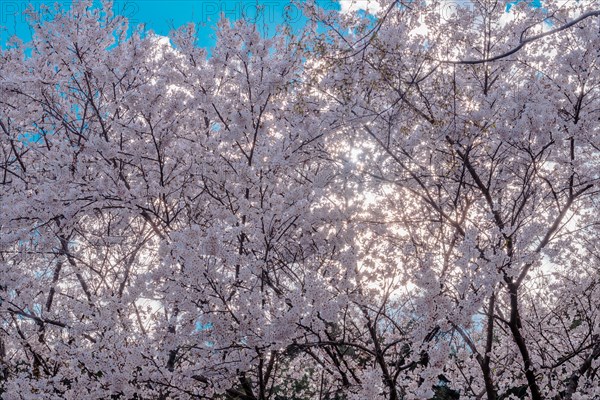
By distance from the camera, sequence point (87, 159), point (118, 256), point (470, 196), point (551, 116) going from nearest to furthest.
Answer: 1. point (551, 116)
2. point (87, 159)
3. point (470, 196)
4. point (118, 256)

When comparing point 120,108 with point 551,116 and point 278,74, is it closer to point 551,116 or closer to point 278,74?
point 278,74

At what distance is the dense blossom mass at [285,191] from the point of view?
541cm

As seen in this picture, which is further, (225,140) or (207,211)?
(207,211)

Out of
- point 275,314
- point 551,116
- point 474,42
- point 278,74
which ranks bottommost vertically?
point 275,314

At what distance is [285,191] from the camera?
6.98 m

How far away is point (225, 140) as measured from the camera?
7.51 meters

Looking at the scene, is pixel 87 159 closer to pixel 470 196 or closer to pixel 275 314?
pixel 275 314

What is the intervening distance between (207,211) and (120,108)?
2021mm

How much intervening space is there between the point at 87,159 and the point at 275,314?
3484mm

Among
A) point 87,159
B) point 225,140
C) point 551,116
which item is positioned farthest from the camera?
point 225,140

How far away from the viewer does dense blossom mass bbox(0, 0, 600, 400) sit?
541cm

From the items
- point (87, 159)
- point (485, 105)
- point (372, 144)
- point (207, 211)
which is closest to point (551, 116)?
point (485, 105)

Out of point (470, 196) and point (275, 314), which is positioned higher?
point (470, 196)

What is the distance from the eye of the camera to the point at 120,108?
811 centimetres
